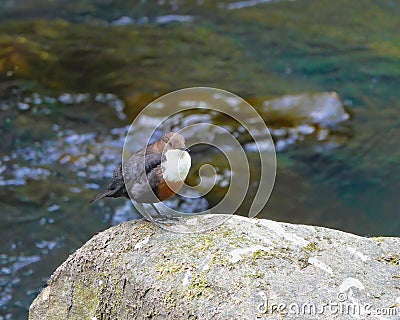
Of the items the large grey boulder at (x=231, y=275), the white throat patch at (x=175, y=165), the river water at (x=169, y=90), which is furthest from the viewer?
the river water at (x=169, y=90)

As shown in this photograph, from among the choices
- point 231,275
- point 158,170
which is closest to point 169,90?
point 158,170

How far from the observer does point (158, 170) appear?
3.21 metres

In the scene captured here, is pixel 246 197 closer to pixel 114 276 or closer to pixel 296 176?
pixel 296 176

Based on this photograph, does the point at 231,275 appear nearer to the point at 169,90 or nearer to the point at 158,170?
the point at 158,170

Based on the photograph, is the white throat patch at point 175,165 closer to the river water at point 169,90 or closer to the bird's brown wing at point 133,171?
the bird's brown wing at point 133,171

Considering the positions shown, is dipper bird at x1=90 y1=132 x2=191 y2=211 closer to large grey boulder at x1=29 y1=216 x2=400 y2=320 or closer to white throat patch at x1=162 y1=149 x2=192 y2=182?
white throat patch at x1=162 y1=149 x2=192 y2=182

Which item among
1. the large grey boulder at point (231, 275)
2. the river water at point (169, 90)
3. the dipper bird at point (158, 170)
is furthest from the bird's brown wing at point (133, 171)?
the river water at point (169, 90)

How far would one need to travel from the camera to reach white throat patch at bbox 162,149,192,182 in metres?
3.17

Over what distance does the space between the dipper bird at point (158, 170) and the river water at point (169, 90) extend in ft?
8.47

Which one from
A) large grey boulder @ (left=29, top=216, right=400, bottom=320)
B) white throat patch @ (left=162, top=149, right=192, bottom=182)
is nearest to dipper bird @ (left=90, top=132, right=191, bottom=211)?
white throat patch @ (left=162, top=149, right=192, bottom=182)

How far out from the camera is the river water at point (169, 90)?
6.57m

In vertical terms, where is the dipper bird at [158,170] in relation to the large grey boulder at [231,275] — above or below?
above

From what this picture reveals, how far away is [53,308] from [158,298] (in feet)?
2.95

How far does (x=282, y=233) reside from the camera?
2.93 metres
